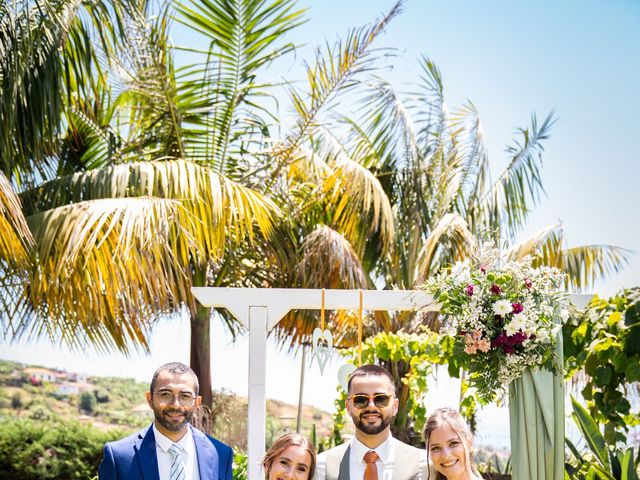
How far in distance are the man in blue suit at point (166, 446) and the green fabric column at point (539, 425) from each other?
2.06 meters

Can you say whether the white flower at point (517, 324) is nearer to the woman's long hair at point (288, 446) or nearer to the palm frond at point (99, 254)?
the woman's long hair at point (288, 446)

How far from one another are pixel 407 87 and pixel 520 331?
25.3ft

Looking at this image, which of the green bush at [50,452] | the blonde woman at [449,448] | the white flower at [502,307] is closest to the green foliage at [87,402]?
the green bush at [50,452]

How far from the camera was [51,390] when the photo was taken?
13.5 metres

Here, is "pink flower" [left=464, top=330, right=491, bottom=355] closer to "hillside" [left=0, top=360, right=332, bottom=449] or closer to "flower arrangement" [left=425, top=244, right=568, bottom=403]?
"flower arrangement" [left=425, top=244, right=568, bottom=403]

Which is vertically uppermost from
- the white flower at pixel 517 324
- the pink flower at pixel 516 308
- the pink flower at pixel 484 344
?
the pink flower at pixel 516 308

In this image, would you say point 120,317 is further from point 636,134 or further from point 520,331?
point 636,134

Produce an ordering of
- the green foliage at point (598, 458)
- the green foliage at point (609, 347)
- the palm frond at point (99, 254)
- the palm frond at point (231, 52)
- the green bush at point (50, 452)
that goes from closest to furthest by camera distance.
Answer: the green foliage at point (609, 347) < the green foliage at point (598, 458) < the palm frond at point (99, 254) < the palm frond at point (231, 52) < the green bush at point (50, 452)

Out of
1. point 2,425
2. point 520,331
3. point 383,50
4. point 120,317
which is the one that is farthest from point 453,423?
point 2,425

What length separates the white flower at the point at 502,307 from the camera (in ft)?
16.6

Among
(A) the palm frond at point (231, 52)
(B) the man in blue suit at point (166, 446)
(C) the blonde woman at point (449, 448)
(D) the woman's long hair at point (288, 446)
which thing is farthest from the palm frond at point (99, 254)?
(C) the blonde woman at point (449, 448)

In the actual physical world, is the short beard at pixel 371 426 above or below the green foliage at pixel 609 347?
below

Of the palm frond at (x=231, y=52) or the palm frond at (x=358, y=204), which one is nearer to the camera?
the palm frond at (x=231, y=52)

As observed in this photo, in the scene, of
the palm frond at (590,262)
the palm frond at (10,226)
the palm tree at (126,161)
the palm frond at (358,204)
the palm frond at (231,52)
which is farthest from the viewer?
the palm frond at (590,262)
